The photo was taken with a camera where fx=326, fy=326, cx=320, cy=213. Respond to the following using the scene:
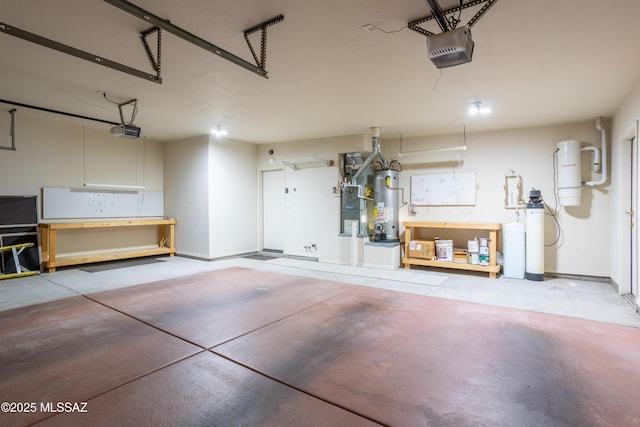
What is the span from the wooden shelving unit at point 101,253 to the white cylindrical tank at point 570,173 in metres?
7.72

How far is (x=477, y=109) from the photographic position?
4703 millimetres

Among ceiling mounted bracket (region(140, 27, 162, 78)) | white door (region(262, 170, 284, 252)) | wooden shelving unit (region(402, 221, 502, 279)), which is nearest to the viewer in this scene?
ceiling mounted bracket (region(140, 27, 162, 78))

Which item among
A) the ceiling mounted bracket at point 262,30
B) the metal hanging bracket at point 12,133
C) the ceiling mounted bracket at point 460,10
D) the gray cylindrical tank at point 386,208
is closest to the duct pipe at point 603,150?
the gray cylindrical tank at point 386,208

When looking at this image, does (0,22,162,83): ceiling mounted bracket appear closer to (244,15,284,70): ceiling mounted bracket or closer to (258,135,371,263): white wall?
(244,15,284,70): ceiling mounted bracket

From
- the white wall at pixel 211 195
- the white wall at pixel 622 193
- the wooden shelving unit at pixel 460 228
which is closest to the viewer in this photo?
the white wall at pixel 622 193

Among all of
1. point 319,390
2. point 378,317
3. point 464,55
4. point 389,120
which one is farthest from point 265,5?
point 389,120

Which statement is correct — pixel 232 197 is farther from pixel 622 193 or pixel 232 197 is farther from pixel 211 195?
pixel 622 193

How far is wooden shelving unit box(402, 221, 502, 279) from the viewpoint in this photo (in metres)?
5.54

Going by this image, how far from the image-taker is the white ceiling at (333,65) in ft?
8.08

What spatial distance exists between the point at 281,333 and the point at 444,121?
4.42 m

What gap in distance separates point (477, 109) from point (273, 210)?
5.02 metres

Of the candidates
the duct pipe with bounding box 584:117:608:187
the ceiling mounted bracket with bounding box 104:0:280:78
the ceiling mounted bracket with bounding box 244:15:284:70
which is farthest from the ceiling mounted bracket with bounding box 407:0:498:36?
the duct pipe with bounding box 584:117:608:187

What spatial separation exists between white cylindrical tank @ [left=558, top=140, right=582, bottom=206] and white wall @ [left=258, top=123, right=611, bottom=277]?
14.7 inches

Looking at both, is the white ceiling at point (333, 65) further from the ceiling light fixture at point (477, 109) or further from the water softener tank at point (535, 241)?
the water softener tank at point (535, 241)
